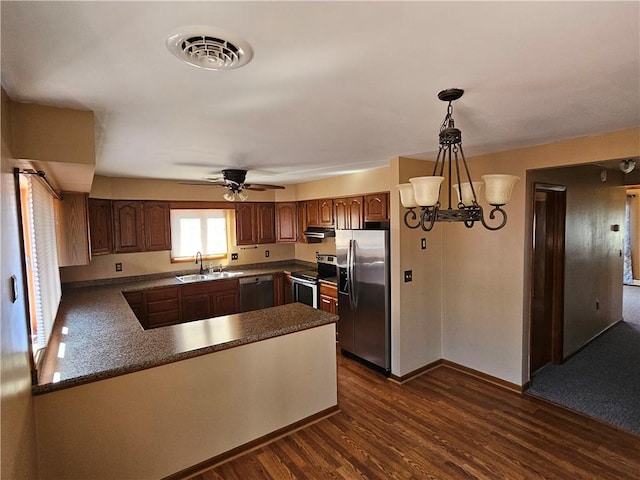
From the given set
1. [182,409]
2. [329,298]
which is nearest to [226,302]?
[329,298]

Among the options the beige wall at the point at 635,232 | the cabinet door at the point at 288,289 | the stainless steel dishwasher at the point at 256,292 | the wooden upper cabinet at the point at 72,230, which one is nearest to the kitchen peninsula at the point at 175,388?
the wooden upper cabinet at the point at 72,230

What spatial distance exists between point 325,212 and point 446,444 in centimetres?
314

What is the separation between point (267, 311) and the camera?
3.06 meters

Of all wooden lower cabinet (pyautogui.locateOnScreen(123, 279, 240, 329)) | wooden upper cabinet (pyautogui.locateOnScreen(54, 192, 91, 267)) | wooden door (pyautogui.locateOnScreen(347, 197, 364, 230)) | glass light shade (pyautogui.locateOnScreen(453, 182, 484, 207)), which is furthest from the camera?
wooden lower cabinet (pyautogui.locateOnScreen(123, 279, 240, 329))

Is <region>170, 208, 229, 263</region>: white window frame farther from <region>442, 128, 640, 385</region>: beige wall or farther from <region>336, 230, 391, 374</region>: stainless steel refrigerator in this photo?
<region>442, 128, 640, 385</region>: beige wall

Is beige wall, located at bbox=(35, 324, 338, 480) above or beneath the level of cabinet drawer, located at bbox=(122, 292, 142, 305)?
beneath

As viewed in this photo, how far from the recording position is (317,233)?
5.02 m

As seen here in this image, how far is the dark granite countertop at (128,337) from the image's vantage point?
2.02 m

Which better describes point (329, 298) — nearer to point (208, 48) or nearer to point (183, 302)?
point (183, 302)

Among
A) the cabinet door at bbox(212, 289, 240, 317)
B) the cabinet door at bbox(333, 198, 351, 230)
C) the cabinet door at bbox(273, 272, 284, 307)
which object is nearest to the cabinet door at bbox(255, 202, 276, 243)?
the cabinet door at bbox(273, 272, 284, 307)

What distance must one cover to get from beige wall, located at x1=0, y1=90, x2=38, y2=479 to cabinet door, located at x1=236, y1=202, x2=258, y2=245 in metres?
3.80

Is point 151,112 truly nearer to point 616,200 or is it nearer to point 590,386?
point 590,386

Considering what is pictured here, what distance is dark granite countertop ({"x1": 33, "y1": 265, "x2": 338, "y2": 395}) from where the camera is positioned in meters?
2.02

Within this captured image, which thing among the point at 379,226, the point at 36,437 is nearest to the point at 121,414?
the point at 36,437
